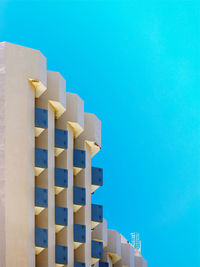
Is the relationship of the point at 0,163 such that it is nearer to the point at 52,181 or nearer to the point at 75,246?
the point at 52,181

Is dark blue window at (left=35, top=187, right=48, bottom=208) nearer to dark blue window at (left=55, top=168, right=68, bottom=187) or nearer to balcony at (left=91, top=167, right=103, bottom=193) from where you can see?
dark blue window at (left=55, top=168, right=68, bottom=187)

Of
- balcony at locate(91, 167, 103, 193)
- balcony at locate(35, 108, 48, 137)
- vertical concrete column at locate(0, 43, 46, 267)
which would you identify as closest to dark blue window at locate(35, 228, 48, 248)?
vertical concrete column at locate(0, 43, 46, 267)

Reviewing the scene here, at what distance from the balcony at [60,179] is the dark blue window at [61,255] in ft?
7.75

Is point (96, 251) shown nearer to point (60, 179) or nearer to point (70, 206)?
point (70, 206)

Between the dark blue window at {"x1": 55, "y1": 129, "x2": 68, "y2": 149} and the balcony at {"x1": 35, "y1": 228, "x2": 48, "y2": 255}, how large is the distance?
4.11 m

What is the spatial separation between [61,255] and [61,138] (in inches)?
196

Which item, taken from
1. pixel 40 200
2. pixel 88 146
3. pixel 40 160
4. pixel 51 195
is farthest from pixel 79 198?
pixel 40 160

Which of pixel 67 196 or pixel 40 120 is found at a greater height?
pixel 40 120

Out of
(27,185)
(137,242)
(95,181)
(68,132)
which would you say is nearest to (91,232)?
(95,181)

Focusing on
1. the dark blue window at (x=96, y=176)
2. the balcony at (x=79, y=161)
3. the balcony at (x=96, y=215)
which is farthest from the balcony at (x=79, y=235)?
the dark blue window at (x=96, y=176)

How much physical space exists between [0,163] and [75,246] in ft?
24.1

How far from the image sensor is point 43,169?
41094 millimetres

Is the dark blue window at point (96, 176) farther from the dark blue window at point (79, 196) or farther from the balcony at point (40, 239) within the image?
the balcony at point (40, 239)

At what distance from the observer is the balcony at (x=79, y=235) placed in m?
44.5
